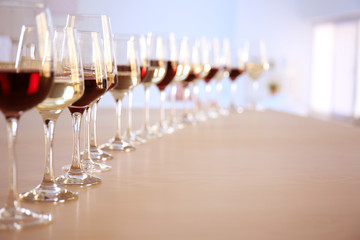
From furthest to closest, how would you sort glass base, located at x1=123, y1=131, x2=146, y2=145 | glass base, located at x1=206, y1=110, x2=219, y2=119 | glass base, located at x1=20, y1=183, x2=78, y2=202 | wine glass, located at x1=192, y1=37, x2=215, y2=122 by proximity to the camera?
glass base, located at x1=206, y1=110, x2=219, y2=119 → wine glass, located at x1=192, y1=37, x2=215, y2=122 → glass base, located at x1=123, y1=131, x2=146, y2=145 → glass base, located at x1=20, y1=183, x2=78, y2=202

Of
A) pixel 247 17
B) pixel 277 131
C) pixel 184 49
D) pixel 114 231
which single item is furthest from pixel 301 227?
pixel 247 17

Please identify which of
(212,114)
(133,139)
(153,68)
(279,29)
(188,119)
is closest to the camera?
(133,139)

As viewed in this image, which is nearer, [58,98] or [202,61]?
[58,98]

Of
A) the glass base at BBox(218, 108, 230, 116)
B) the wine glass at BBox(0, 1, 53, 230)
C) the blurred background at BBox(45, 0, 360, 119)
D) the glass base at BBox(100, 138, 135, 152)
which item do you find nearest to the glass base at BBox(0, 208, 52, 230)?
the wine glass at BBox(0, 1, 53, 230)

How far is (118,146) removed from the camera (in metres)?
1.12

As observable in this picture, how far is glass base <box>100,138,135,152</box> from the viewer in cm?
111

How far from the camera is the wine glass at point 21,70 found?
0.57 m

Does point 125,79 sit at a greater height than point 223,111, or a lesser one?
greater

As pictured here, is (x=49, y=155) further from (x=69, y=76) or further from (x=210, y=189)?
(x=210, y=189)

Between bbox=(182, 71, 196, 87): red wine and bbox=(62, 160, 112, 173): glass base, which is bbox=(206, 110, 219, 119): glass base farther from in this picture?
bbox=(62, 160, 112, 173): glass base

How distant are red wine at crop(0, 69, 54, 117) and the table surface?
13 cm

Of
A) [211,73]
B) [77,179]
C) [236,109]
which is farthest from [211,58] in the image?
[77,179]

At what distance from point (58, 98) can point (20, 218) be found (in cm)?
19

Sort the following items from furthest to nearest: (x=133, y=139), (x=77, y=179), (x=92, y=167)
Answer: (x=133, y=139) < (x=92, y=167) < (x=77, y=179)
